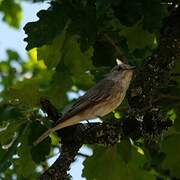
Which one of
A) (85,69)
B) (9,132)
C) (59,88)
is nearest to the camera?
(9,132)

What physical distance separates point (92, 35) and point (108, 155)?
35.2 inches

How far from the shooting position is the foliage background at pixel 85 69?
15.3 feet

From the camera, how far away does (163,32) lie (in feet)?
15.6

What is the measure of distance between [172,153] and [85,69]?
114cm

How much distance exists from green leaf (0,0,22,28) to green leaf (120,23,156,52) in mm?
2467

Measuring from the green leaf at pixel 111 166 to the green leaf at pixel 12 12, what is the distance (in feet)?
10.2

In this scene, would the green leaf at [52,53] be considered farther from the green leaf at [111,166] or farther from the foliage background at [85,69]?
the green leaf at [111,166]

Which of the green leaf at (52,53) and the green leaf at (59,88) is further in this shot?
the green leaf at (59,88)

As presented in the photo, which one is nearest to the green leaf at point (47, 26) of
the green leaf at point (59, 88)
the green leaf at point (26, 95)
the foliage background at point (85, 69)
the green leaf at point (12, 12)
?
the foliage background at point (85, 69)

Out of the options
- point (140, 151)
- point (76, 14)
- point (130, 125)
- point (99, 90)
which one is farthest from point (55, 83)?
point (130, 125)

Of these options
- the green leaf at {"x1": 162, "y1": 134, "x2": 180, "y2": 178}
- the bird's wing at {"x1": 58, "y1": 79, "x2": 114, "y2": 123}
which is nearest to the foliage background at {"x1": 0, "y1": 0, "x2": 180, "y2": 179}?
the green leaf at {"x1": 162, "y1": 134, "x2": 180, "y2": 178}

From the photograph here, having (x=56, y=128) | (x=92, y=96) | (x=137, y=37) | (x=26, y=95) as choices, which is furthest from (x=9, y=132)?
(x=137, y=37)

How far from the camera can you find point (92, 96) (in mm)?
5477

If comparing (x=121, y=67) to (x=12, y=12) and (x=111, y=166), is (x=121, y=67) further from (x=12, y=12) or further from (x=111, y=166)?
(x=12, y=12)
